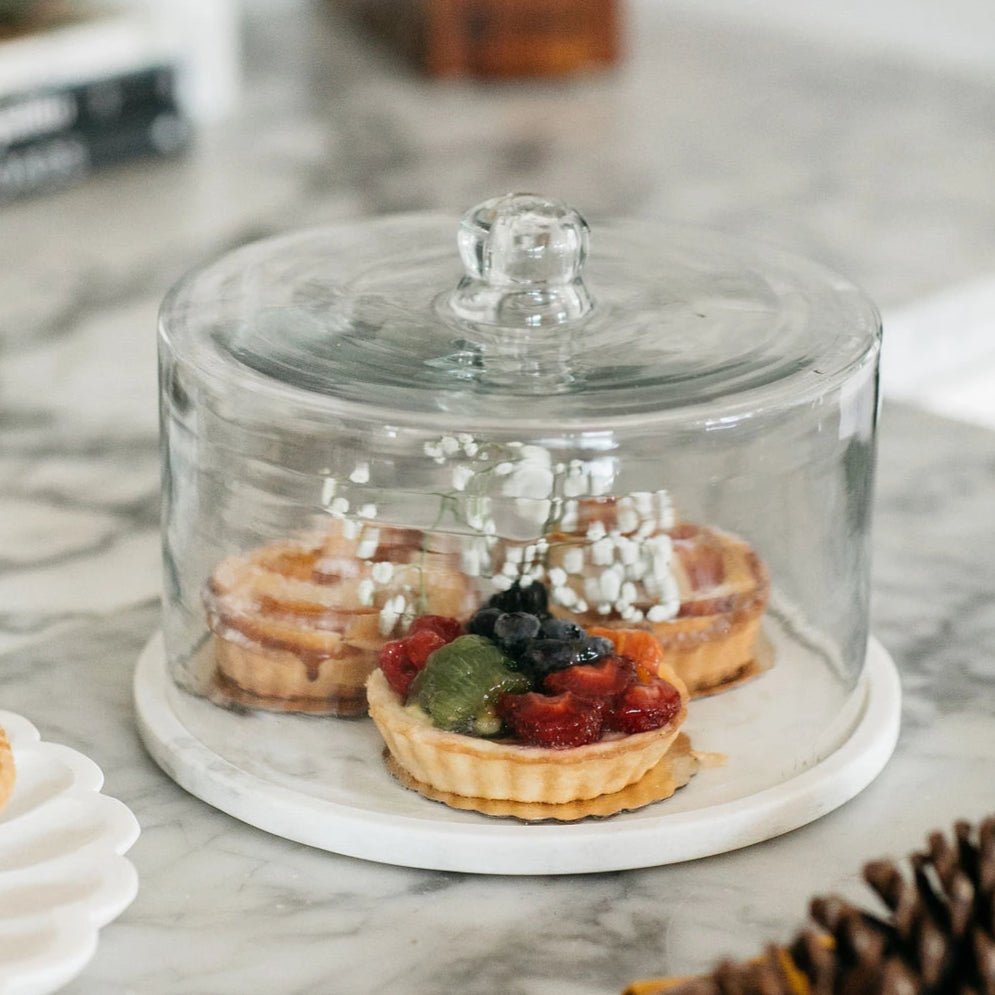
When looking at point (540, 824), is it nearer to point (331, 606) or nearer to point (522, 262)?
point (331, 606)

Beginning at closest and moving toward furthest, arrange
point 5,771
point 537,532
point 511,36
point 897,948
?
point 897,948 → point 5,771 → point 537,532 → point 511,36

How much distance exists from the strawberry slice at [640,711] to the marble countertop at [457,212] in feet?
0.18

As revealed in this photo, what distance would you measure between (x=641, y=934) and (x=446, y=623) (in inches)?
6.0

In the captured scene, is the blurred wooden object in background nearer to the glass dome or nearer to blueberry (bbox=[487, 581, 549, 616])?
the glass dome

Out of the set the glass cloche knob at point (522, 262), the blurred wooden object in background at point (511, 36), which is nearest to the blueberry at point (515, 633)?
the glass cloche knob at point (522, 262)

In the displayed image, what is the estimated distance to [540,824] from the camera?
584mm

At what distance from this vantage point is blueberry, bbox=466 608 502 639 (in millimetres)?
619

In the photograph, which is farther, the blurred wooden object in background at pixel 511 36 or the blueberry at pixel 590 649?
the blurred wooden object in background at pixel 511 36

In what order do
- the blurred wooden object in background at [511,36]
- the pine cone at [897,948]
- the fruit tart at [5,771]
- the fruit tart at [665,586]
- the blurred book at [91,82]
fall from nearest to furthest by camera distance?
the pine cone at [897,948]
the fruit tart at [5,771]
the fruit tart at [665,586]
the blurred book at [91,82]
the blurred wooden object in background at [511,36]

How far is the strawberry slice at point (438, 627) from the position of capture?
0.63 metres

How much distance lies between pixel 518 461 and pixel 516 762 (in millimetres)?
116

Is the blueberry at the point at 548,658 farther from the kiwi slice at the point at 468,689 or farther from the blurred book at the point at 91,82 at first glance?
the blurred book at the point at 91,82

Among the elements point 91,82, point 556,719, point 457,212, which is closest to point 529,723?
point 556,719

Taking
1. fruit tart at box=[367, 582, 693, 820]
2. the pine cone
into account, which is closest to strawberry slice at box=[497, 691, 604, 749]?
fruit tart at box=[367, 582, 693, 820]
